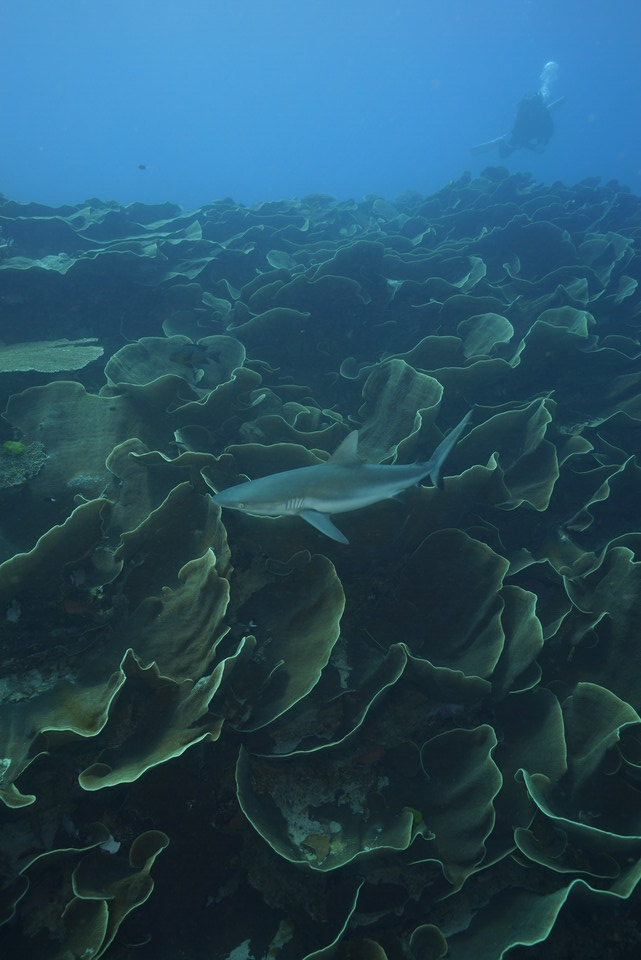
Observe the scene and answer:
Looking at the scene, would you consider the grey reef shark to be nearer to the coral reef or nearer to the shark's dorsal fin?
the shark's dorsal fin

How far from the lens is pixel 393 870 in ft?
8.31

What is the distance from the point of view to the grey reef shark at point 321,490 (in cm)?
285

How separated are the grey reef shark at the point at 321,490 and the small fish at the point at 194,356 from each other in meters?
2.65

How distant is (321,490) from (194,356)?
2993 millimetres

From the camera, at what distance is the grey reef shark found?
2.85m

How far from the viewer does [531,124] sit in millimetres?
26984

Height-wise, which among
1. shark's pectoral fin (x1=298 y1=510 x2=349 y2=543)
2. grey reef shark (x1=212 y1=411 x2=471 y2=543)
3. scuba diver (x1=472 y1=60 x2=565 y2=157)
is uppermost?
scuba diver (x1=472 y1=60 x2=565 y2=157)

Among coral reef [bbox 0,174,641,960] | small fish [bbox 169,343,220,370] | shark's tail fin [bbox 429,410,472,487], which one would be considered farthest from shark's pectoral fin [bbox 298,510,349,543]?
small fish [bbox 169,343,220,370]

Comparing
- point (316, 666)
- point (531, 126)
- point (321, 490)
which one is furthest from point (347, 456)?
point (531, 126)

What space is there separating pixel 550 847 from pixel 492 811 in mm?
363

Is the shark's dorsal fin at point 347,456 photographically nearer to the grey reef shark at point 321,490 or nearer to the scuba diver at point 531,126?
the grey reef shark at point 321,490

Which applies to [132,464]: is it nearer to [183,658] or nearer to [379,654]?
[183,658]

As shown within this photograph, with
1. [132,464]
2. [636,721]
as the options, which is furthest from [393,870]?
[132,464]

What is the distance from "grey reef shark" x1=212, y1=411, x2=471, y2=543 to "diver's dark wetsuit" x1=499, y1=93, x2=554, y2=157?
3413cm
